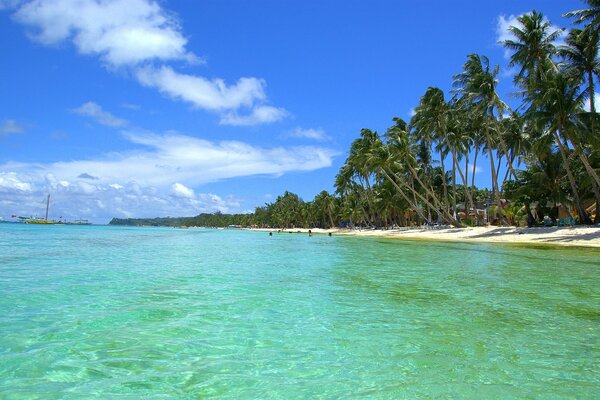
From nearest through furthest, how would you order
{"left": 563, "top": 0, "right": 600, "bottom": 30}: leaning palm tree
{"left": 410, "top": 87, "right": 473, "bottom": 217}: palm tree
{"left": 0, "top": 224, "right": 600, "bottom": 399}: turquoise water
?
{"left": 0, "top": 224, "right": 600, "bottom": 399}: turquoise water < {"left": 563, "top": 0, "right": 600, "bottom": 30}: leaning palm tree < {"left": 410, "top": 87, "right": 473, "bottom": 217}: palm tree

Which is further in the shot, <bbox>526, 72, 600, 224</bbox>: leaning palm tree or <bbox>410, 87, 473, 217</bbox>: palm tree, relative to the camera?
<bbox>410, 87, 473, 217</bbox>: palm tree

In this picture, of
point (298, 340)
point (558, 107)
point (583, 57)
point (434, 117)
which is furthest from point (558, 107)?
point (298, 340)

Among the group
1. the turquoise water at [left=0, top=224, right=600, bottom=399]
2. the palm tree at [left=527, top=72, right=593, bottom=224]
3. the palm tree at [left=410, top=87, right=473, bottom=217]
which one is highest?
the palm tree at [left=410, top=87, right=473, bottom=217]

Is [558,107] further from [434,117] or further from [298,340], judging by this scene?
[298,340]

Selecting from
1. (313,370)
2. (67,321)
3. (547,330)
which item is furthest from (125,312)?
(547,330)

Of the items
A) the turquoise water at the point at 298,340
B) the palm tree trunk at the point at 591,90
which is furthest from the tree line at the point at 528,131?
the turquoise water at the point at 298,340

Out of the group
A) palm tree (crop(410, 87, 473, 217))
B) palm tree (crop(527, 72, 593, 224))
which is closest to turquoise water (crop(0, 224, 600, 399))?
palm tree (crop(527, 72, 593, 224))

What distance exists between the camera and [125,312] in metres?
6.86

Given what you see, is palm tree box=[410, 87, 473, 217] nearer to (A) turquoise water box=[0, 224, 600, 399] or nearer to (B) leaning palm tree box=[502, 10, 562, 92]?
(B) leaning palm tree box=[502, 10, 562, 92]

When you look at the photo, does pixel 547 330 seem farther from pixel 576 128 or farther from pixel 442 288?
pixel 576 128

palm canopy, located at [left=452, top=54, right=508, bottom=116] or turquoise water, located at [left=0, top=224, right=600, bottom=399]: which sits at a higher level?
palm canopy, located at [left=452, top=54, right=508, bottom=116]

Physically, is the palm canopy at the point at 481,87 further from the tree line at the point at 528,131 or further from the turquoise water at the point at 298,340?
the turquoise water at the point at 298,340

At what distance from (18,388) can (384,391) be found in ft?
10.9

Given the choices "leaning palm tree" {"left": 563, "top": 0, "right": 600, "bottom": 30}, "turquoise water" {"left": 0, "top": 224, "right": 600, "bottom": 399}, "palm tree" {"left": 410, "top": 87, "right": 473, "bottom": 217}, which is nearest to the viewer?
"turquoise water" {"left": 0, "top": 224, "right": 600, "bottom": 399}
